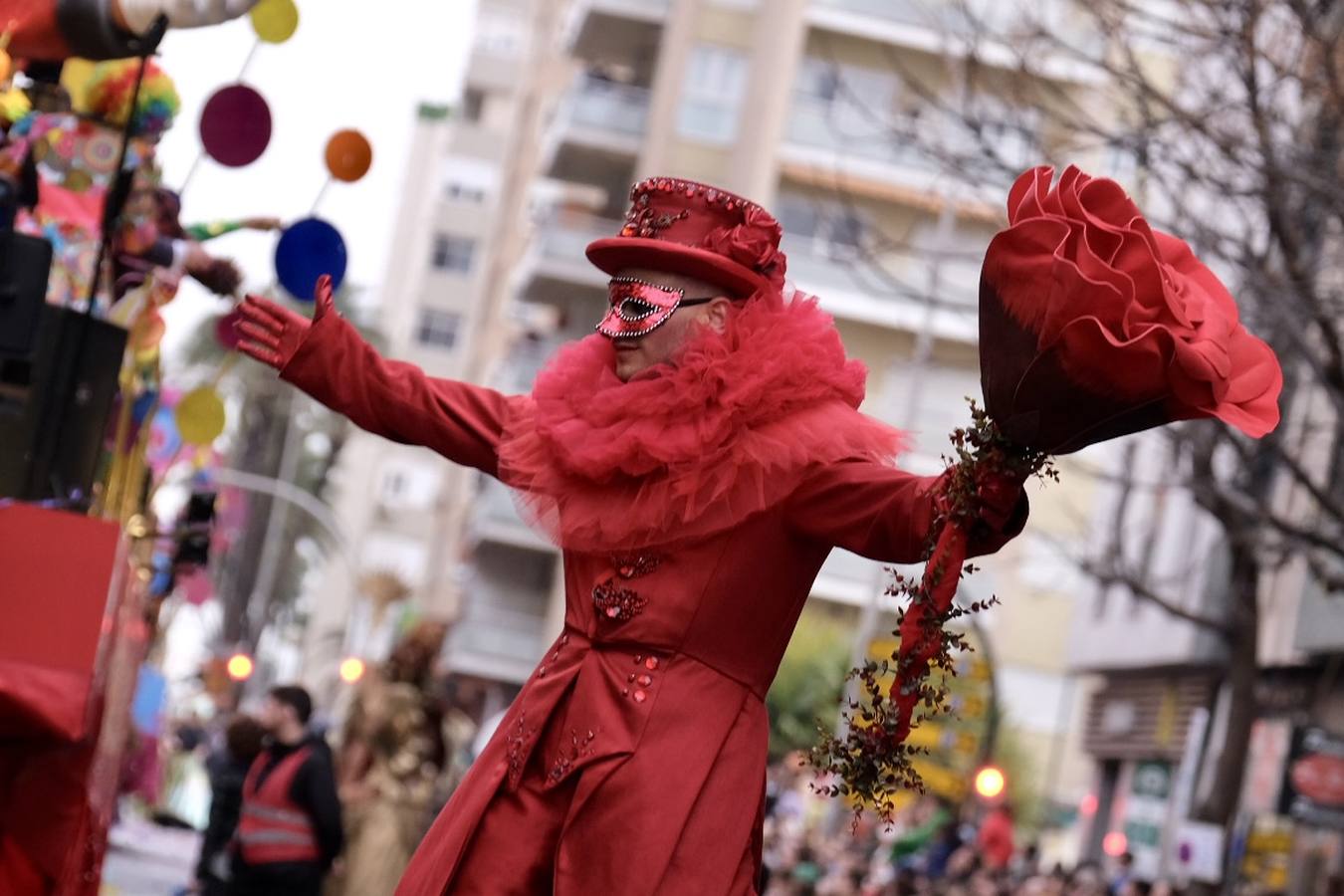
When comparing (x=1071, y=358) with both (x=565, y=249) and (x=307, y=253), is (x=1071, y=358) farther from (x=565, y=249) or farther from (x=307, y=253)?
(x=565, y=249)

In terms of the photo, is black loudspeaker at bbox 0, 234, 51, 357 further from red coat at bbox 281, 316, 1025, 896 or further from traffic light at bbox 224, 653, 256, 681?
traffic light at bbox 224, 653, 256, 681

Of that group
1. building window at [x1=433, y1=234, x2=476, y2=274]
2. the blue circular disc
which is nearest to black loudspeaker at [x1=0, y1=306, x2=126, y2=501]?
the blue circular disc

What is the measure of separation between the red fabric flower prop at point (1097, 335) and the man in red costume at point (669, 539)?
39 centimetres

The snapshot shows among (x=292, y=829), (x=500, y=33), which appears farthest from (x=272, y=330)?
(x=500, y=33)

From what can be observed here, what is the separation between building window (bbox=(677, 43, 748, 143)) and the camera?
48.6m

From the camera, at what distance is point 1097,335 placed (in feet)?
15.9

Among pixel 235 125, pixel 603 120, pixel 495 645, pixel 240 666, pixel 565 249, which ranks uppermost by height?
pixel 603 120

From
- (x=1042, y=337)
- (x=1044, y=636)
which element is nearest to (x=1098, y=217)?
(x=1042, y=337)

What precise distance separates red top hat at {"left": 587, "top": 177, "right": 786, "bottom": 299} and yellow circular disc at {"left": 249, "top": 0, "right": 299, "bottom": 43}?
2695mm

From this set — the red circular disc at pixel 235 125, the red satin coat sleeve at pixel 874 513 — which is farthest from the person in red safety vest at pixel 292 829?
the red satin coat sleeve at pixel 874 513

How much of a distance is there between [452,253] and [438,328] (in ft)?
9.50

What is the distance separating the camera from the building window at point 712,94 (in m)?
48.6

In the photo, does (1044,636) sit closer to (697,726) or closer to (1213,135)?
(1213,135)

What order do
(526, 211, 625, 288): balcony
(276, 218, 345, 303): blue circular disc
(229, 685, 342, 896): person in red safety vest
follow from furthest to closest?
(526, 211, 625, 288): balcony
(229, 685, 342, 896): person in red safety vest
(276, 218, 345, 303): blue circular disc
